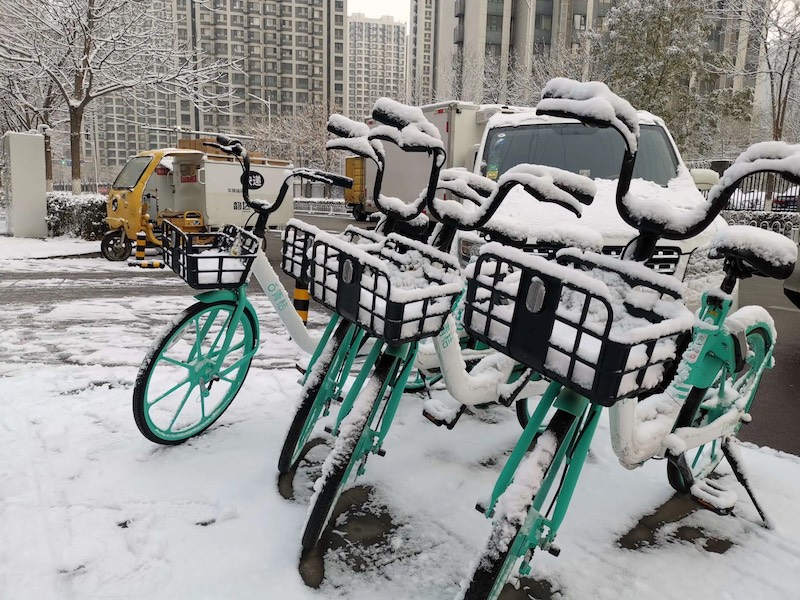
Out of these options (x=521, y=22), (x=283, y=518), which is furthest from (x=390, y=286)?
(x=521, y=22)

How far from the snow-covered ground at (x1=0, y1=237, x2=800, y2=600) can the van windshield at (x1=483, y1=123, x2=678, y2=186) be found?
2876mm

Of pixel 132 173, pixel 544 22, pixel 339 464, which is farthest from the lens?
pixel 544 22

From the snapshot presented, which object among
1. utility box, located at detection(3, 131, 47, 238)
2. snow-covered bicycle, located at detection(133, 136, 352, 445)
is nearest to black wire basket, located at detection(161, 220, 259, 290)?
snow-covered bicycle, located at detection(133, 136, 352, 445)

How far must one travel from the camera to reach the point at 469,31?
2156 inches

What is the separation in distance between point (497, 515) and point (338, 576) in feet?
2.69

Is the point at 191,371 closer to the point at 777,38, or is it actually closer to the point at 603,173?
the point at 603,173

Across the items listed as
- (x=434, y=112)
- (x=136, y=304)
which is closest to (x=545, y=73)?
(x=434, y=112)

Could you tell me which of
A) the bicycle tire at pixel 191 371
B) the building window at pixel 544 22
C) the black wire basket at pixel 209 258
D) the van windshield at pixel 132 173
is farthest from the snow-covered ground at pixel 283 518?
the building window at pixel 544 22

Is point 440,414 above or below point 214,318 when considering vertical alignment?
below

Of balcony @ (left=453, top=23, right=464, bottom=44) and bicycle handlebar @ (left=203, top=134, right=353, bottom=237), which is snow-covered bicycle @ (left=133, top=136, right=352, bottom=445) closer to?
bicycle handlebar @ (left=203, top=134, right=353, bottom=237)

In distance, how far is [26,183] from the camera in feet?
45.6

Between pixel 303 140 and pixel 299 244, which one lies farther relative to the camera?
pixel 303 140

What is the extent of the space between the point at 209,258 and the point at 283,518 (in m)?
1.29

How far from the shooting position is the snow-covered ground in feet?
7.72
